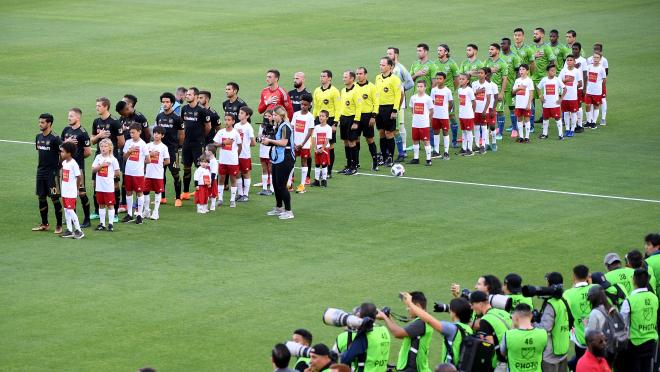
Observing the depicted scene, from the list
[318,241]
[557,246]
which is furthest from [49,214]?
[557,246]

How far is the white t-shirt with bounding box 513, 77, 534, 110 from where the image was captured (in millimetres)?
32656

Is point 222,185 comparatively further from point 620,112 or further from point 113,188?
point 620,112

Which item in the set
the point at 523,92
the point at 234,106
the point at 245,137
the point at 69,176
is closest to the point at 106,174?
the point at 69,176

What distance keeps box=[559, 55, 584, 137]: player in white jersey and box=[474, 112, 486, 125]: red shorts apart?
3.46 metres

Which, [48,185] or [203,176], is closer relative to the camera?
[48,185]

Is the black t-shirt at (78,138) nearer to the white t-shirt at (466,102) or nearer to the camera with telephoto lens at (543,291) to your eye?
the white t-shirt at (466,102)

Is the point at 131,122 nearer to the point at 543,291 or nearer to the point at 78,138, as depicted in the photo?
the point at 78,138

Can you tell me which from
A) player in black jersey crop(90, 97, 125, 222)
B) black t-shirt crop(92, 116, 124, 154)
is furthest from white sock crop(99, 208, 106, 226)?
black t-shirt crop(92, 116, 124, 154)

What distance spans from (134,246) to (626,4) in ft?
125

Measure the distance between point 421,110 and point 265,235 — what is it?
7.36 meters

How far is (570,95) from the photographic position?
33.9 meters

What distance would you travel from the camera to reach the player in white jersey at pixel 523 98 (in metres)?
32.7

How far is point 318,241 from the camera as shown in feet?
77.2

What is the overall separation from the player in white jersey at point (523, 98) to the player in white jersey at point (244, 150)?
344 inches
